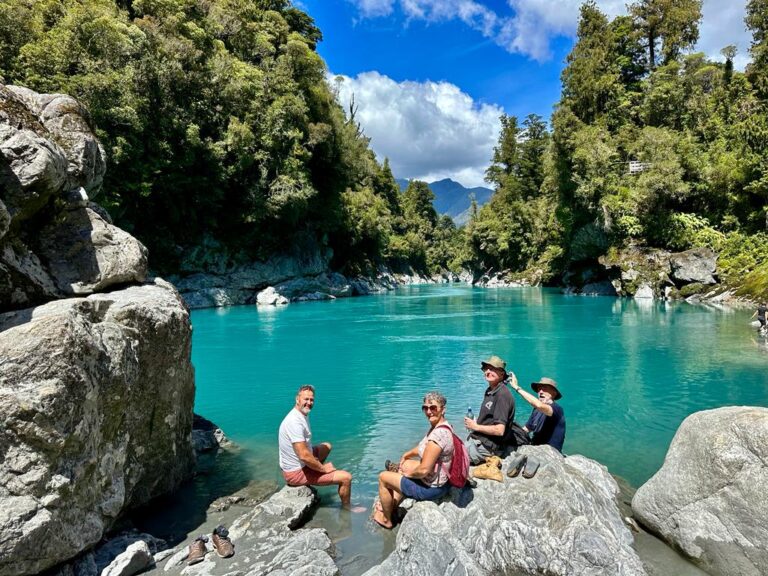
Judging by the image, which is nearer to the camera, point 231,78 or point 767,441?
point 767,441

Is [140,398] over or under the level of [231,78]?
under

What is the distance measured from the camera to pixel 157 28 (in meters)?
37.1

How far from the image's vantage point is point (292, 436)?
718 cm

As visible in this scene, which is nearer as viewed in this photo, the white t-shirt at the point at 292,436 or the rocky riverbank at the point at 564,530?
the rocky riverbank at the point at 564,530

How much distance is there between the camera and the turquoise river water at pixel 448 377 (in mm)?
9805

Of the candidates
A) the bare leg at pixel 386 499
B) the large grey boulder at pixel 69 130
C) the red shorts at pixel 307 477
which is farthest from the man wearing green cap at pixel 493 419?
the large grey boulder at pixel 69 130

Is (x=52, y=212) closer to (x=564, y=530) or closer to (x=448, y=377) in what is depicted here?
(x=564, y=530)

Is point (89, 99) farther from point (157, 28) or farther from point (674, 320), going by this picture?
point (674, 320)

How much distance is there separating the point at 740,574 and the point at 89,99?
121 feet

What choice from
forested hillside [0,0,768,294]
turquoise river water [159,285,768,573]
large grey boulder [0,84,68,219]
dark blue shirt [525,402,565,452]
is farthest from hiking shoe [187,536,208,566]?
forested hillside [0,0,768,294]

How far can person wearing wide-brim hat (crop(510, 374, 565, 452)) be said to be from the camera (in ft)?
23.8

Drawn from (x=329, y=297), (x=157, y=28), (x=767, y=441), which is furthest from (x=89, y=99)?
(x=767, y=441)

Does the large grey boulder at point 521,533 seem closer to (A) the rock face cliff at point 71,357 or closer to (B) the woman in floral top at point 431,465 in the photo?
(B) the woman in floral top at point 431,465

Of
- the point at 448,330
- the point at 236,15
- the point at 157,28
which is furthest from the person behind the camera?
the point at 236,15
